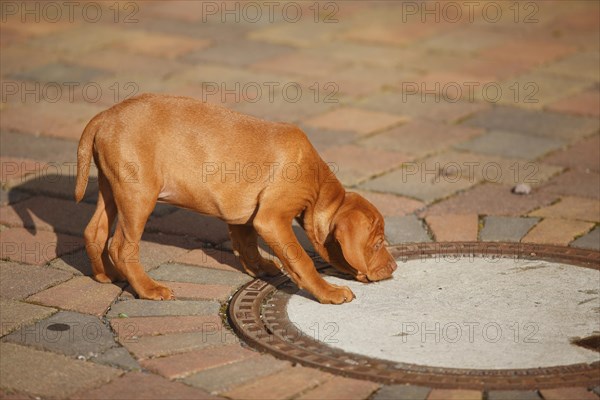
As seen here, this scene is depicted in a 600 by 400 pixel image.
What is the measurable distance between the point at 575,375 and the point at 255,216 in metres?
1.76

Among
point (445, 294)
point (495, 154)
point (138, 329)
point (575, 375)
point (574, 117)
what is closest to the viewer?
point (575, 375)

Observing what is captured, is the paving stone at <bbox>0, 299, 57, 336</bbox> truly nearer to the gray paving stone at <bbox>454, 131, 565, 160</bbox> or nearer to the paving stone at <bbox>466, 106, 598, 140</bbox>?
the gray paving stone at <bbox>454, 131, 565, 160</bbox>

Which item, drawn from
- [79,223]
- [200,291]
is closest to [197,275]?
[200,291]

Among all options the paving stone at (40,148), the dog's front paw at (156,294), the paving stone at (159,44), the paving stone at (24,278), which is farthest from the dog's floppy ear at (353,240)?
the paving stone at (159,44)

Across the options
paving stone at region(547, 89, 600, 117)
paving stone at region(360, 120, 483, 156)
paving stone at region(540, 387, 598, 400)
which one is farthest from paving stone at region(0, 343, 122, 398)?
paving stone at region(547, 89, 600, 117)

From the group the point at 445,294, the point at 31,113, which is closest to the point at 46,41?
the point at 31,113

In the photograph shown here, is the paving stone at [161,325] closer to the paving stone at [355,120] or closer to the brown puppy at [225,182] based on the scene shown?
the brown puppy at [225,182]

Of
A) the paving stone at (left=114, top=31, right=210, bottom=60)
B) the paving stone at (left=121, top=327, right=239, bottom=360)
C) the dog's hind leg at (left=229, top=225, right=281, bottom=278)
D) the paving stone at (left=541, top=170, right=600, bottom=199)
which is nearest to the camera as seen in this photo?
the paving stone at (left=121, top=327, right=239, bottom=360)

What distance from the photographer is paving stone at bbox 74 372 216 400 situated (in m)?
4.34

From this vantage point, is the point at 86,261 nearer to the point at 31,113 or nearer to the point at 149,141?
the point at 149,141

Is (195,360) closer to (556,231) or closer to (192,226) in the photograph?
(192,226)

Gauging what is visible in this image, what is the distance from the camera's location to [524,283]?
5426mm

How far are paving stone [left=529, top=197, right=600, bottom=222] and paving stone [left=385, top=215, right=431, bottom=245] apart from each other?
75cm

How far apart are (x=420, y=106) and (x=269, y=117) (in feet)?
4.25
